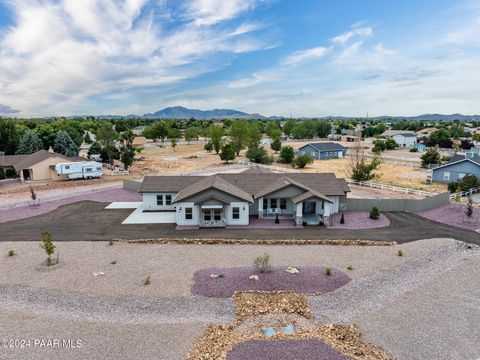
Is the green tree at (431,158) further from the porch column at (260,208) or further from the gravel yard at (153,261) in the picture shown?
the porch column at (260,208)

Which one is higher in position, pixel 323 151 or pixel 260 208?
pixel 323 151

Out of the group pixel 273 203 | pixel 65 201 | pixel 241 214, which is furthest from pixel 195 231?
pixel 65 201

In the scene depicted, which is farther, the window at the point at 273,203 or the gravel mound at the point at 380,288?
the window at the point at 273,203

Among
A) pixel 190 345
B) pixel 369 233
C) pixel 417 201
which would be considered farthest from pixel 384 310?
pixel 417 201

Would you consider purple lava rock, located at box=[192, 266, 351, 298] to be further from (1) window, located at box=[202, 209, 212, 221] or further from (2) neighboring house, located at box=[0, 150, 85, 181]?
(2) neighboring house, located at box=[0, 150, 85, 181]

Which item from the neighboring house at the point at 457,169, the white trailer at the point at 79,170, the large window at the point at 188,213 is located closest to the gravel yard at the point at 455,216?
the neighboring house at the point at 457,169

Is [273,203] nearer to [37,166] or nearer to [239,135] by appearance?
[37,166]
